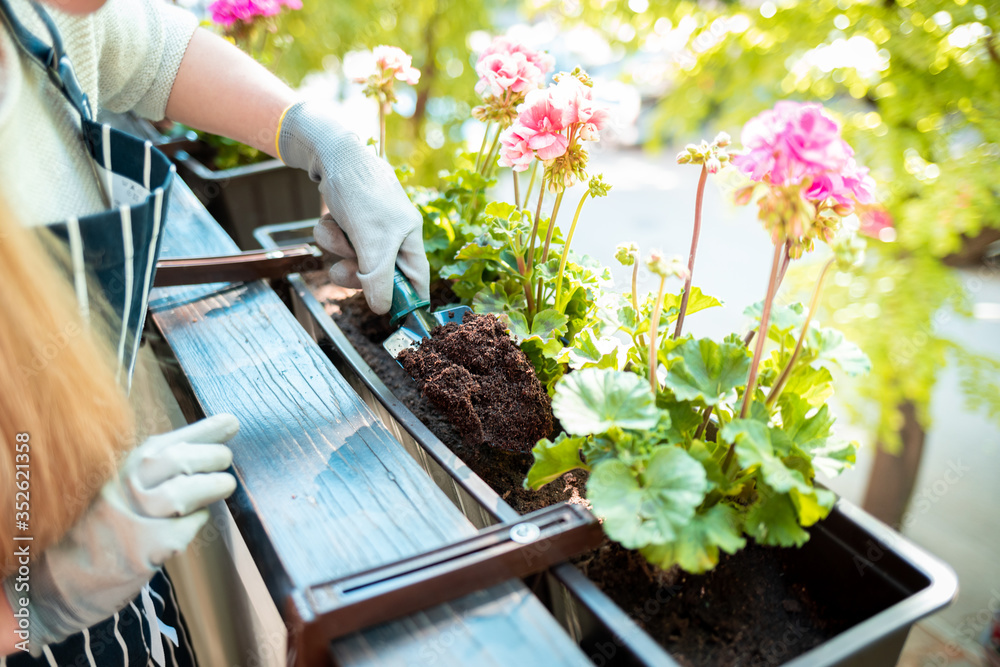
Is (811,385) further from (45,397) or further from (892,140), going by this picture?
(892,140)

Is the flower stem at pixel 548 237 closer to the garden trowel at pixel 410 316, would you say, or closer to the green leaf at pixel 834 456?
the garden trowel at pixel 410 316

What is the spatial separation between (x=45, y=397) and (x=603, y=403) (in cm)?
50

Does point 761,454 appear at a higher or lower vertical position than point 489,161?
lower

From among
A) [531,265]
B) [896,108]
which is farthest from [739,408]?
[896,108]

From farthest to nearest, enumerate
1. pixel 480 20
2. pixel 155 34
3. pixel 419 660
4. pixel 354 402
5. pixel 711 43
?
1. pixel 480 20
2. pixel 711 43
3. pixel 155 34
4. pixel 354 402
5. pixel 419 660

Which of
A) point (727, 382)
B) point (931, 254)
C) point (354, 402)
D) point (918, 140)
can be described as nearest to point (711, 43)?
point (918, 140)

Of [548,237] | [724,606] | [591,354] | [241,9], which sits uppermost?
[241,9]

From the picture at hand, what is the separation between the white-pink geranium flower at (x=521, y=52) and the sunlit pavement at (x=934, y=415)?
0.16 meters

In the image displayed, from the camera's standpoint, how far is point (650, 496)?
0.55 meters

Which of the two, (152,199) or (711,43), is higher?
(711,43)

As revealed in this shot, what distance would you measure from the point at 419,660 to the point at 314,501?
20 centimetres

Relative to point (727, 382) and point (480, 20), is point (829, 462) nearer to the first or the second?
point (727, 382)

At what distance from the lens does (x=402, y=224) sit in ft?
2.92

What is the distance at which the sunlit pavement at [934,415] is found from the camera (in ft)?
6.89
